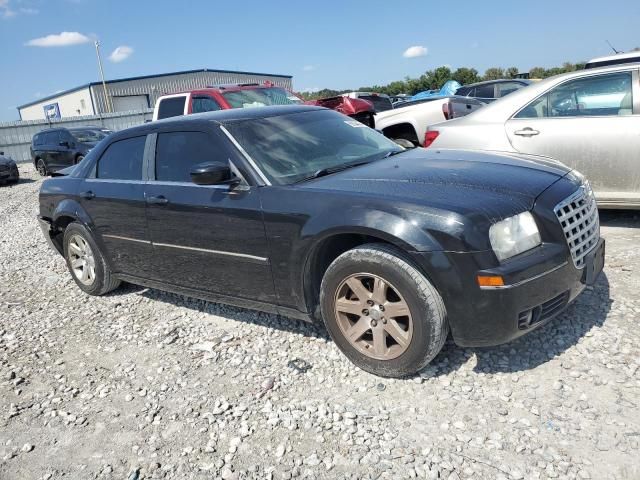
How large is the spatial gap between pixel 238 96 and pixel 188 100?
0.92 meters

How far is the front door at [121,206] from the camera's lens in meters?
4.18

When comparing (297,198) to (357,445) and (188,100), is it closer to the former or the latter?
(357,445)

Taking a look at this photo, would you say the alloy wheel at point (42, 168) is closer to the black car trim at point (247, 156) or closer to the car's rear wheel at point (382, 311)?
the black car trim at point (247, 156)

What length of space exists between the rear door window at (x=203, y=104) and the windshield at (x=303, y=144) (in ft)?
17.9

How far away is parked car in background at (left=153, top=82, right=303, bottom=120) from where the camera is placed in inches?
364

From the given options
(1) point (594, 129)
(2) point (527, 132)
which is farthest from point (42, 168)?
(1) point (594, 129)

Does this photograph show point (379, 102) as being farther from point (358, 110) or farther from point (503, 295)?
point (503, 295)

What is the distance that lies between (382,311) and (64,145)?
15943 millimetres

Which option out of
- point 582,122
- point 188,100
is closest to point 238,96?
point 188,100

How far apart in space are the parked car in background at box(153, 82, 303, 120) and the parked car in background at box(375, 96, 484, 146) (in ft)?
7.06

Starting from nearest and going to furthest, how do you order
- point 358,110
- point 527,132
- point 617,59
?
point 527,132 < point 617,59 < point 358,110

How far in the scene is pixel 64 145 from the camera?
16047 mm

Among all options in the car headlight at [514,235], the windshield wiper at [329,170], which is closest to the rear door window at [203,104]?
the windshield wiper at [329,170]

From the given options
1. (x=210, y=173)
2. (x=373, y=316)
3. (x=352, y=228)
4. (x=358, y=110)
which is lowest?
(x=373, y=316)
